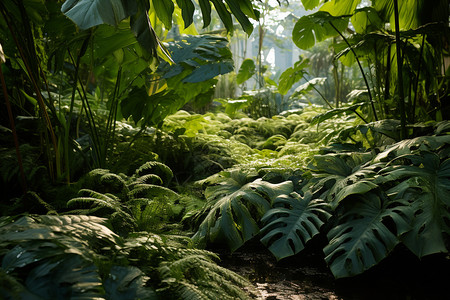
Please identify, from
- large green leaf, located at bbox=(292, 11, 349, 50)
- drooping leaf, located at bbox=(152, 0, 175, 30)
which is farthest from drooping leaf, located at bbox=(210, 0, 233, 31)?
large green leaf, located at bbox=(292, 11, 349, 50)

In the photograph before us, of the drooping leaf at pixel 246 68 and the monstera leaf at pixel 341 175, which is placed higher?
the drooping leaf at pixel 246 68

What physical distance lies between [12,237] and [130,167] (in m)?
1.91

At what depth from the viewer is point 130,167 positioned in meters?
2.81

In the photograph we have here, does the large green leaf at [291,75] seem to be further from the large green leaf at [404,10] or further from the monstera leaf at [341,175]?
the monstera leaf at [341,175]

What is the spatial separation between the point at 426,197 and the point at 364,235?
31 cm

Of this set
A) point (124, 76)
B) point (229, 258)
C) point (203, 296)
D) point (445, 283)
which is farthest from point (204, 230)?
point (124, 76)

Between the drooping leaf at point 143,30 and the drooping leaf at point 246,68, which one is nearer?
the drooping leaf at point 143,30

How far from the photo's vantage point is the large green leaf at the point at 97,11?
1.13 meters

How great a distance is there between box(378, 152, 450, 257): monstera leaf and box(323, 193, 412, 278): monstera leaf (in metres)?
0.05

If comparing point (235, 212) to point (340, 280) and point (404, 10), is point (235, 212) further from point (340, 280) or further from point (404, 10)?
point (404, 10)

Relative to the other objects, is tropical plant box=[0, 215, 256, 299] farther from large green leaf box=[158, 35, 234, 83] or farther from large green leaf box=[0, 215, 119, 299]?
large green leaf box=[158, 35, 234, 83]

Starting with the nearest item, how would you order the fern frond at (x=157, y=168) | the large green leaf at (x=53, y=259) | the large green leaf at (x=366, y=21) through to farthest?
the large green leaf at (x=53, y=259) → the fern frond at (x=157, y=168) → the large green leaf at (x=366, y=21)

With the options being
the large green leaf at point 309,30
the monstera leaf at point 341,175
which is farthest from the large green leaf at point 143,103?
the large green leaf at point 309,30

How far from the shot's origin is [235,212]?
6.31ft
